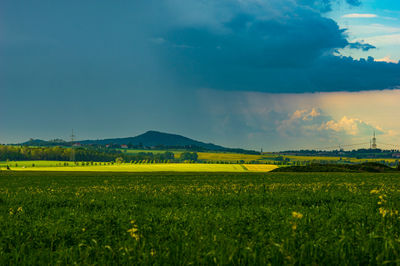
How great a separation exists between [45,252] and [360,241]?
6784mm

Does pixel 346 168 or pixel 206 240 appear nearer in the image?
pixel 206 240

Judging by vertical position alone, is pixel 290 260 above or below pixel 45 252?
above

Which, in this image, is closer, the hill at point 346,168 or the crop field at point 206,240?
the crop field at point 206,240

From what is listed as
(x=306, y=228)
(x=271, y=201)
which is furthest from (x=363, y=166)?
(x=306, y=228)

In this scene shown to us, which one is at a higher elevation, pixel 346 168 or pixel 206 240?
pixel 206 240

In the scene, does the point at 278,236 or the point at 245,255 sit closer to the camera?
the point at 245,255

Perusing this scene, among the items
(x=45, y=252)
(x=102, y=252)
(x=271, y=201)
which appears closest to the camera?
(x=102, y=252)

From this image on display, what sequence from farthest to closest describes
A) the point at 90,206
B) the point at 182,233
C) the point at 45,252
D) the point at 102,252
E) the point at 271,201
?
the point at 271,201, the point at 90,206, the point at 182,233, the point at 45,252, the point at 102,252

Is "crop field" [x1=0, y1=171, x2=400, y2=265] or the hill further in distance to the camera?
the hill

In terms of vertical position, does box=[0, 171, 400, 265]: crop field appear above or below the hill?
above

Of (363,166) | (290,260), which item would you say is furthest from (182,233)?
(363,166)

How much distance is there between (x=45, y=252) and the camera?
7.30 meters

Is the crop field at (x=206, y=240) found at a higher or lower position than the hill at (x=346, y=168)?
higher

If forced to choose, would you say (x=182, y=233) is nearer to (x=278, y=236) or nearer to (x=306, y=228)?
(x=278, y=236)
